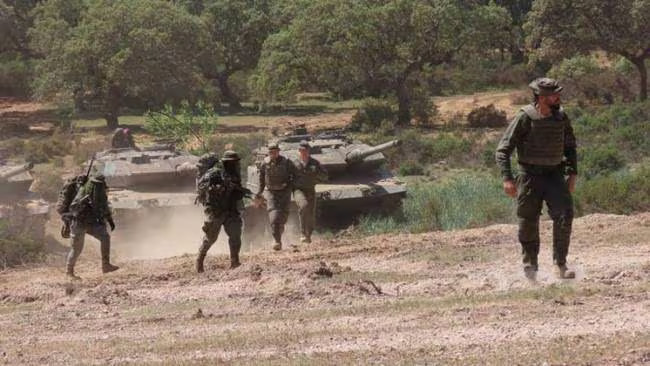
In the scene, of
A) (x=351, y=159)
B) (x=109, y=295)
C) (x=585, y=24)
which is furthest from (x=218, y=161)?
(x=585, y=24)

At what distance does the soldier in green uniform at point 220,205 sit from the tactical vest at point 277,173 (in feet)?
5.92

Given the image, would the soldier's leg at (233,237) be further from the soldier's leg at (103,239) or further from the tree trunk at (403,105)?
the tree trunk at (403,105)

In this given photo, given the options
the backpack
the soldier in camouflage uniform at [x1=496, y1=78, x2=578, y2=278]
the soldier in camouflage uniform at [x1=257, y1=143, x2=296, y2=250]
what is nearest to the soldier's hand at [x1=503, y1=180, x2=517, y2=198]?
the soldier in camouflage uniform at [x1=496, y1=78, x2=578, y2=278]

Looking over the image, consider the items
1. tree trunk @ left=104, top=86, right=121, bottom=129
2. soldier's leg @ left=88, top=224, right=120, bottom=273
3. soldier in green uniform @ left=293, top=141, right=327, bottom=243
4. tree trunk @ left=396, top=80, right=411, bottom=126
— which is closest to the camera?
soldier's leg @ left=88, top=224, right=120, bottom=273

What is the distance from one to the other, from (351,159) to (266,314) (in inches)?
328

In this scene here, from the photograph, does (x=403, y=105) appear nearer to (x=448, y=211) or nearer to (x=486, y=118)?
(x=486, y=118)

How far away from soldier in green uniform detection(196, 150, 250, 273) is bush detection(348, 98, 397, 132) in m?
22.2

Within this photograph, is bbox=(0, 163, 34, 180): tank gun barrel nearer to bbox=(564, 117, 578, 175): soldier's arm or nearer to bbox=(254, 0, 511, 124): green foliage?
bbox=(564, 117, 578, 175): soldier's arm

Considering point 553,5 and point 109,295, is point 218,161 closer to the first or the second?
point 109,295

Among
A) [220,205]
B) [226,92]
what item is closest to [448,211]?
[220,205]

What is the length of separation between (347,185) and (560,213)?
830cm

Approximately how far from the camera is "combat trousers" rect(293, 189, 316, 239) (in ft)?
48.8

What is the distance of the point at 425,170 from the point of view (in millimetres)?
26391

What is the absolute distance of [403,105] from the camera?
3694 centimetres
